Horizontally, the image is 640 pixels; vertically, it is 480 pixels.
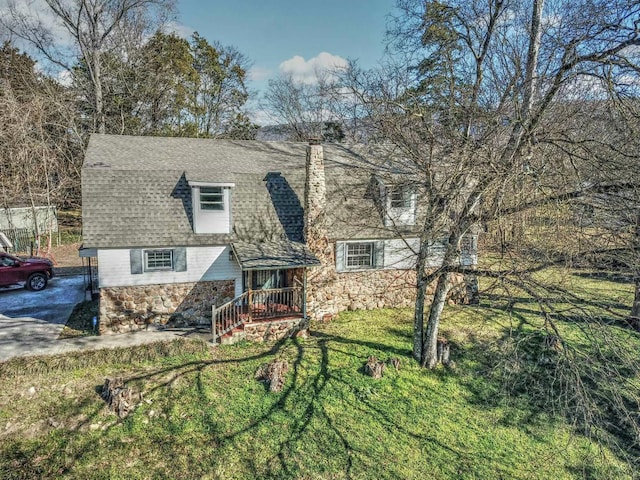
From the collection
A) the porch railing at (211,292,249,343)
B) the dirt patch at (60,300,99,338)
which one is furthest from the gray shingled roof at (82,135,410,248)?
the dirt patch at (60,300,99,338)

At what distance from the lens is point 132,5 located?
86.3 ft

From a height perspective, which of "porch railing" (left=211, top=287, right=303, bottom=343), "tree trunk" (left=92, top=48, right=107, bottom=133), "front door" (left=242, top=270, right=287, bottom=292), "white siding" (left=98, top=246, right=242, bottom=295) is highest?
"tree trunk" (left=92, top=48, right=107, bottom=133)

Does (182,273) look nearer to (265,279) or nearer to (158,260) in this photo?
(158,260)

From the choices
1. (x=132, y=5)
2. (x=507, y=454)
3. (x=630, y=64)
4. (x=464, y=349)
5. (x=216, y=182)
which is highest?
(x=132, y=5)

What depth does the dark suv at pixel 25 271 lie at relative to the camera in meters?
15.5

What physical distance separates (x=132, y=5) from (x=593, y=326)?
3188cm

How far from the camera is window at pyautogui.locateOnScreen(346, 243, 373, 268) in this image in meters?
15.4

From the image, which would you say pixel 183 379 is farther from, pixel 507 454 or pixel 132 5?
pixel 132 5

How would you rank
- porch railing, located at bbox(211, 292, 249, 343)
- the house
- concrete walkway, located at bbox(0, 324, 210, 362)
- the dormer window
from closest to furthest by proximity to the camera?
1. concrete walkway, located at bbox(0, 324, 210, 362)
2. porch railing, located at bbox(211, 292, 249, 343)
3. the house
4. the dormer window

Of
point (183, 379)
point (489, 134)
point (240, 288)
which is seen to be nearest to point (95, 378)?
point (183, 379)

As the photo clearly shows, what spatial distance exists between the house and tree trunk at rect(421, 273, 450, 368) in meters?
1.78

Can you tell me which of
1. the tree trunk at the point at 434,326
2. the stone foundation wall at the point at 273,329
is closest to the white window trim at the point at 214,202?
the stone foundation wall at the point at 273,329

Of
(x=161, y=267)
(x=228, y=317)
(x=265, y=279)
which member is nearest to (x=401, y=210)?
(x=265, y=279)

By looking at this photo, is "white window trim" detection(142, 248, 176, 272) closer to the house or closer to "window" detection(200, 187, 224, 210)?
the house
